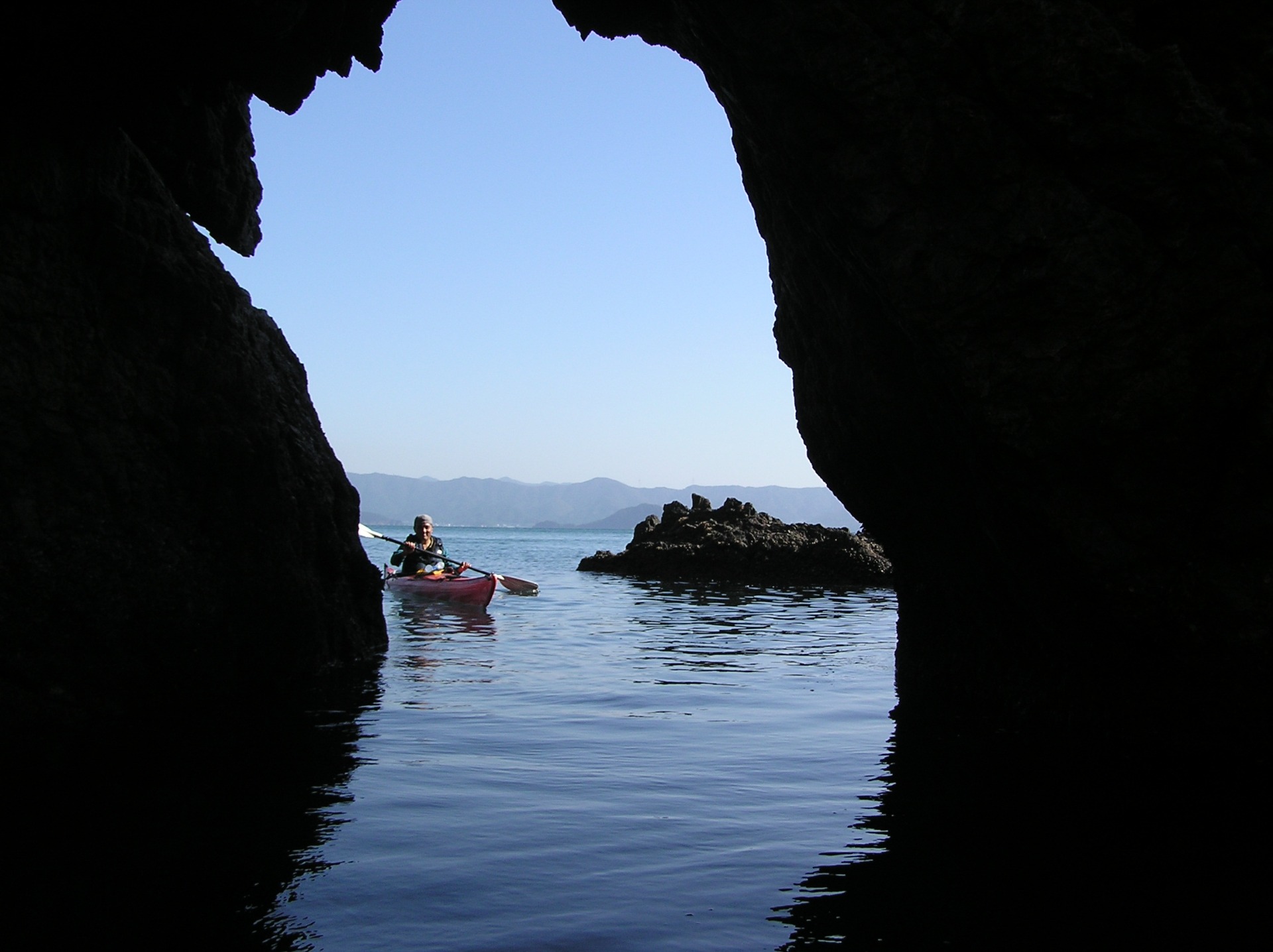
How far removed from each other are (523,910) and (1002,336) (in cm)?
391

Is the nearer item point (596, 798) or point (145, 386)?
point (596, 798)

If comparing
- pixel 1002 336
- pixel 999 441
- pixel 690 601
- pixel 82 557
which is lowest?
pixel 690 601

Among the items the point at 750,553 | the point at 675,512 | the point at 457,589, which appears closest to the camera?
the point at 457,589

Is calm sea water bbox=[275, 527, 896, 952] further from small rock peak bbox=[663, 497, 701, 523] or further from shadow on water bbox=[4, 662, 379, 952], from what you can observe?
small rock peak bbox=[663, 497, 701, 523]

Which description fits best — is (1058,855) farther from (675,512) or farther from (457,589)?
(675,512)

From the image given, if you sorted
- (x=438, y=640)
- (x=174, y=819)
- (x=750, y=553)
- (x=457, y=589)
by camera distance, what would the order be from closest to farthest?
(x=174, y=819) → (x=438, y=640) → (x=457, y=589) → (x=750, y=553)

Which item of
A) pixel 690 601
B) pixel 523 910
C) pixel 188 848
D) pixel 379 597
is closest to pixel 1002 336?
pixel 523 910

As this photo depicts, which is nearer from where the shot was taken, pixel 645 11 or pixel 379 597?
pixel 645 11

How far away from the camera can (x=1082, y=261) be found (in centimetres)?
569

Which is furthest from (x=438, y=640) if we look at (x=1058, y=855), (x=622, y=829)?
(x=1058, y=855)

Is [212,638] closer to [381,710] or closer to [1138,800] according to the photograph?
[381,710]

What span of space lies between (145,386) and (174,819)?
12.4ft

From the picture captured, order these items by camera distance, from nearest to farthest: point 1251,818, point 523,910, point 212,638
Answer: point 523,910
point 1251,818
point 212,638

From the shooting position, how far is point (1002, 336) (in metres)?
5.94
